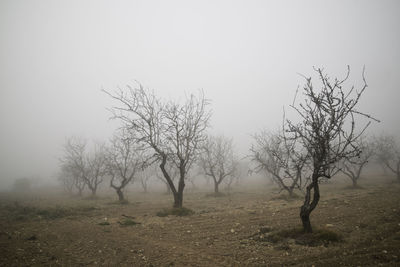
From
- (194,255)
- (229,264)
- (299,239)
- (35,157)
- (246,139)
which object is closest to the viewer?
(229,264)

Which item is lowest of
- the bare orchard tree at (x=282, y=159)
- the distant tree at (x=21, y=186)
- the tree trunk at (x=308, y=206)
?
the distant tree at (x=21, y=186)

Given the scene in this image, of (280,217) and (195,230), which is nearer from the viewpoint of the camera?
(195,230)

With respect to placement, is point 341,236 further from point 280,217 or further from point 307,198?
point 280,217

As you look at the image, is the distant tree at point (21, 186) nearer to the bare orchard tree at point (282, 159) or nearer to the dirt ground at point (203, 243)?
the dirt ground at point (203, 243)

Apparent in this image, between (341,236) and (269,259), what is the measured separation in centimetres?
340

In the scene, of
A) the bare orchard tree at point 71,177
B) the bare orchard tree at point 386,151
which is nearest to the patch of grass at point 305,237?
the bare orchard tree at point 386,151

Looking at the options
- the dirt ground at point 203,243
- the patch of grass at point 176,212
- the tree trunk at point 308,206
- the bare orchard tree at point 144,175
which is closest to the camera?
the dirt ground at point 203,243

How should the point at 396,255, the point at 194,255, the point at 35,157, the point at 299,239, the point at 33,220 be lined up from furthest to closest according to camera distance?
the point at 35,157
the point at 33,220
the point at 299,239
the point at 194,255
the point at 396,255

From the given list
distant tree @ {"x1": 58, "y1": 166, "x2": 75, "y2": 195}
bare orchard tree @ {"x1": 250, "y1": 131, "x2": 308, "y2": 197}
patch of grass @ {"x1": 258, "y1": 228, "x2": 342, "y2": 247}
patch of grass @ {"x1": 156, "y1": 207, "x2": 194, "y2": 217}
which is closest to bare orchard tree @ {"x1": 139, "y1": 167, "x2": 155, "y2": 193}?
distant tree @ {"x1": 58, "y1": 166, "x2": 75, "y2": 195}

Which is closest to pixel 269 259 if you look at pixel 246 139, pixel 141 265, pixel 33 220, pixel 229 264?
pixel 229 264

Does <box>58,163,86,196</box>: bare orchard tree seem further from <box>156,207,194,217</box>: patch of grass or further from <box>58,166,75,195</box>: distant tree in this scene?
<box>156,207,194,217</box>: patch of grass

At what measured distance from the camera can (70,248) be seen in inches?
341

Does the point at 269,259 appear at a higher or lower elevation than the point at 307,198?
lower

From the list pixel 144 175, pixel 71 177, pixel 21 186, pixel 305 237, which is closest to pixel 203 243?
pixel 305 237
